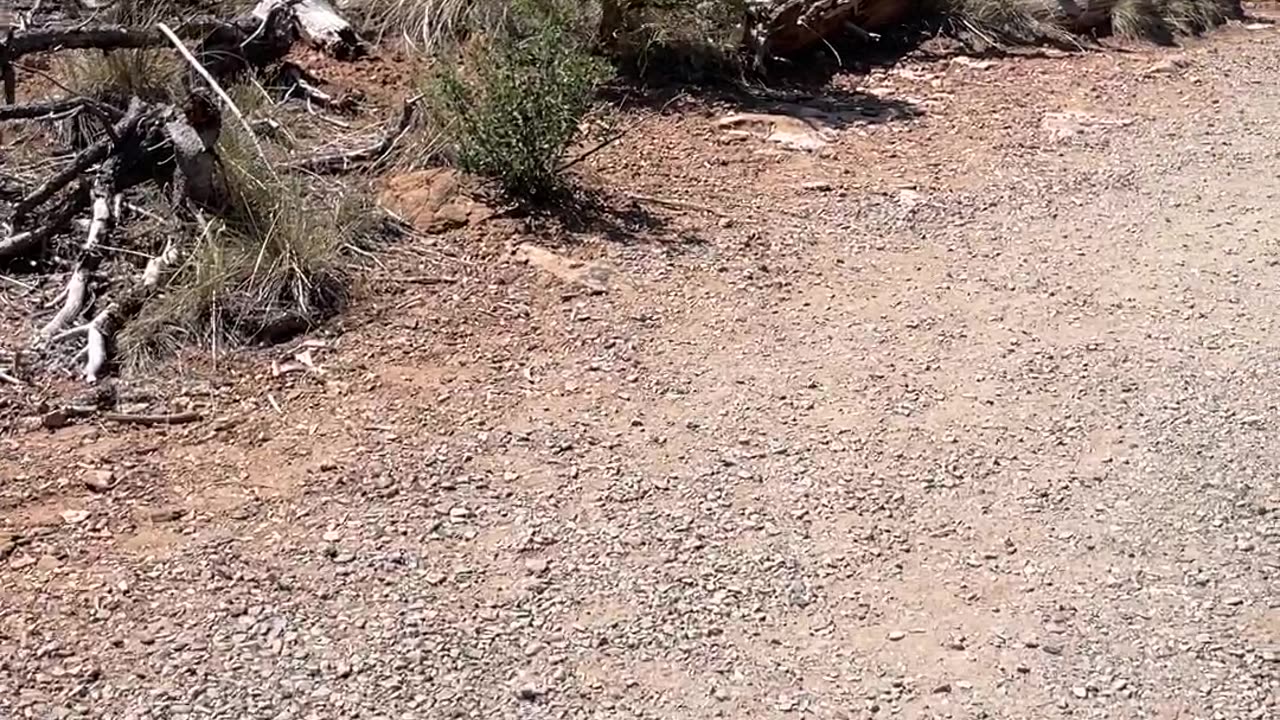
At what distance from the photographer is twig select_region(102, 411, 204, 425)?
407 centimetres

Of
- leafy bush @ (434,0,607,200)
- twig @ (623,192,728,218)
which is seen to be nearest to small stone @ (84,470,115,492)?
leafy bush @ (434,0,607,200)

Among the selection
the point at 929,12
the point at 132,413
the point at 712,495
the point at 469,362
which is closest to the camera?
the point at 712,495

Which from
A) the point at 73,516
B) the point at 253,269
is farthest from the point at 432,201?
the point at 73,516

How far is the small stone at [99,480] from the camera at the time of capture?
12.3 feet

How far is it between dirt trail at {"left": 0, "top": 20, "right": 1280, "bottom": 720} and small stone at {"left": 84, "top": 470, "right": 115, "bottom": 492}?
0.06 ft

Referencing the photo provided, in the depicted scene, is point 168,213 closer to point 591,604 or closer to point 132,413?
point 132,413

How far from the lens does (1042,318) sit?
4.93 meters

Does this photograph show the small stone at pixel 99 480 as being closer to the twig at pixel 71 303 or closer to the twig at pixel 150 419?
the twig at pixel 150 419

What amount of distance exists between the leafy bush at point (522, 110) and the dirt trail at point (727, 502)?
1.67 feet

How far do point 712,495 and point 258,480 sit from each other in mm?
1140

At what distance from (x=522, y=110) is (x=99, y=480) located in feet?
7.64

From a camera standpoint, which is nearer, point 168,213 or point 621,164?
point 168,213

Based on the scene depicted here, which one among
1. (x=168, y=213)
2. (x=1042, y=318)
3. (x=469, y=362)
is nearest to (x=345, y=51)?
(x=168, y=213)

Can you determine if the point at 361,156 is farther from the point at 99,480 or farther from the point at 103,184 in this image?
the point at 99,480
